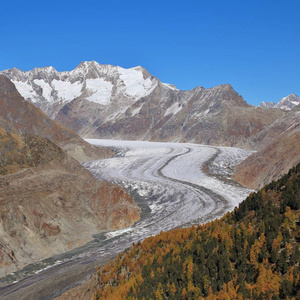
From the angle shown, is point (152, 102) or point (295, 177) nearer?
point (295, 177)

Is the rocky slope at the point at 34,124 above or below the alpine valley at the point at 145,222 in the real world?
above

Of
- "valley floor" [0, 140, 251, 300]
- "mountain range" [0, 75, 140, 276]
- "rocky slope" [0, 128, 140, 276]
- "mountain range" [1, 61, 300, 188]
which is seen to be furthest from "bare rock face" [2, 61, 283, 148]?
"rocky slope" [0, 128, 140, 276]

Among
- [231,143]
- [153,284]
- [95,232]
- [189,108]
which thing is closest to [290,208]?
[153,284]

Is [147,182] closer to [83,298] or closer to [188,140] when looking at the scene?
[83,298]

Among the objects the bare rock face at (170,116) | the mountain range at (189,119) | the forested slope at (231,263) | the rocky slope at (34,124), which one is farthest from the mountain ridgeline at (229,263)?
the bare rock face at (170,116)

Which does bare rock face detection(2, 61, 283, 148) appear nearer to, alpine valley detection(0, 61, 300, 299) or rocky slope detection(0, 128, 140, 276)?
alpine valley detection(0, 61, 300, 299)

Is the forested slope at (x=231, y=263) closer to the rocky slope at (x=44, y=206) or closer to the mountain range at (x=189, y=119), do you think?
the rocky slope at (x=44, y=206)

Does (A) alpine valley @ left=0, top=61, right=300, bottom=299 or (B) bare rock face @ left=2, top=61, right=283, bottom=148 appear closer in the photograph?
(A) alpine valley @ left=0, top=61, right=300, bottom=299
